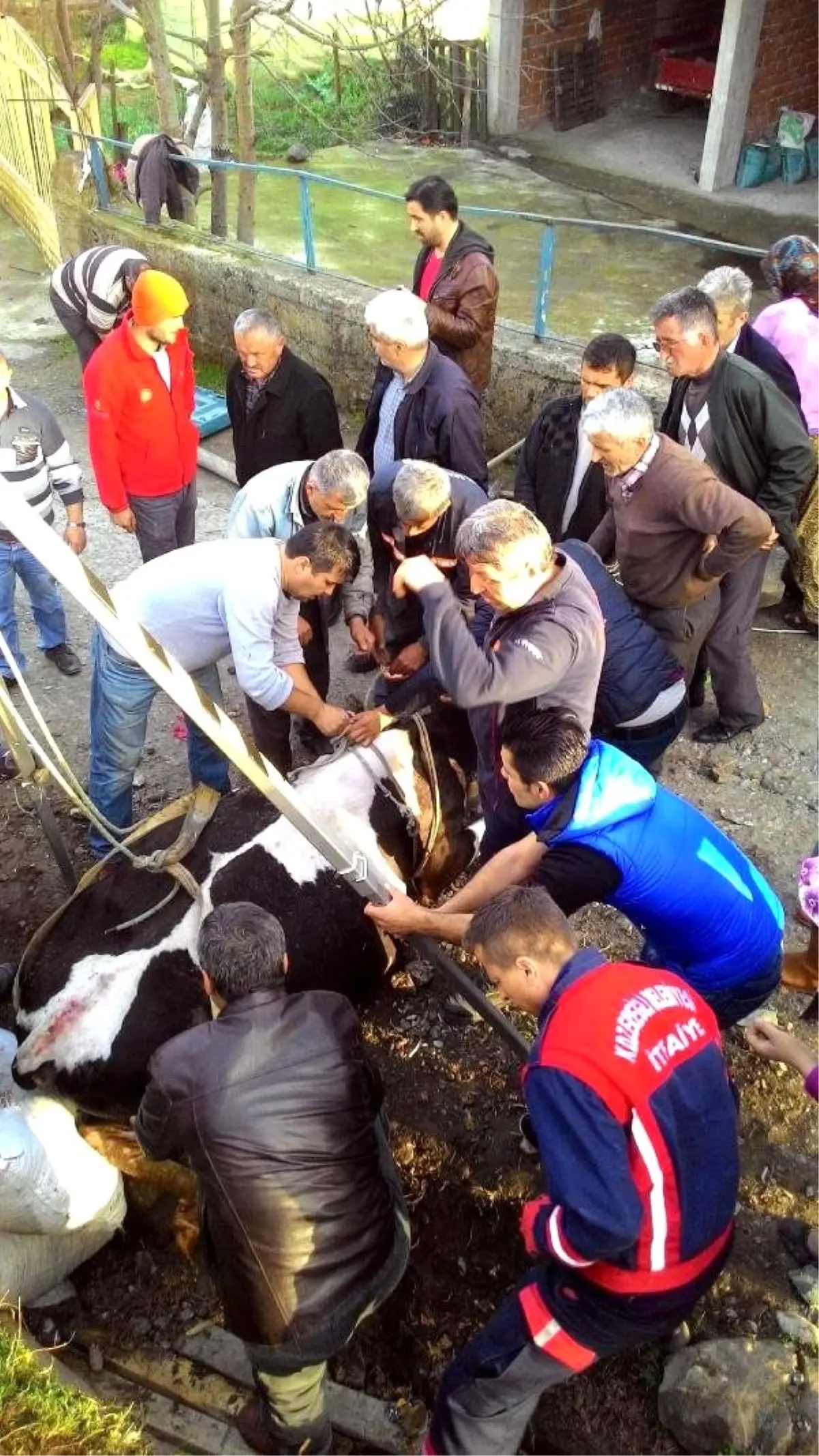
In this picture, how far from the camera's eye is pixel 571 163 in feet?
35.8

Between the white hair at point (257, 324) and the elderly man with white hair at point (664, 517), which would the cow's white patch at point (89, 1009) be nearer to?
the elderly man with white hair at point (664, 517)

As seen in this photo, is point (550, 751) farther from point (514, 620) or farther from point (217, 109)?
point (217, 109)

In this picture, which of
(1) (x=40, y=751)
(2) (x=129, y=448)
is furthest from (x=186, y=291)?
(1) (x=40, y=751)

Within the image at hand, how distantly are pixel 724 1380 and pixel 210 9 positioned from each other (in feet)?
27.8

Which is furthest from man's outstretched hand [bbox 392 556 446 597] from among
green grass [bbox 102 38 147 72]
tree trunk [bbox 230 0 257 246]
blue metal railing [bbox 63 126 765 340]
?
green grass [bbox 102 38 147 72]

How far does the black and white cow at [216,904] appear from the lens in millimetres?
3189

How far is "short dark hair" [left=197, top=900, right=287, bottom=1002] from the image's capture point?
8.45 feet

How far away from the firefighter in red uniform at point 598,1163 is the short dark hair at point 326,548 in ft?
4.64

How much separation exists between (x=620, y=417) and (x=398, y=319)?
1.12 meters

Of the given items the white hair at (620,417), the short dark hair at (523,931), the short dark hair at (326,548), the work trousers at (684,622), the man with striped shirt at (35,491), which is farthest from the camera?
the man with striped shirt at (35,491)

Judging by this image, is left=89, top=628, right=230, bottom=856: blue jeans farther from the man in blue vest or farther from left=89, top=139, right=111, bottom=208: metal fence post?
left=89, top=139, right=111, bottom=208: metal fence post

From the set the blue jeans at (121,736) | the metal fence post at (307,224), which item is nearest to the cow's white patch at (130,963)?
the blue jeans at (121,736)

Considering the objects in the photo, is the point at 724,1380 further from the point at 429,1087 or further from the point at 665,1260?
the point at 429,1087

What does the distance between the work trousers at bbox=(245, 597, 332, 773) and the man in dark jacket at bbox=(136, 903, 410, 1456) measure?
1.74 meters
